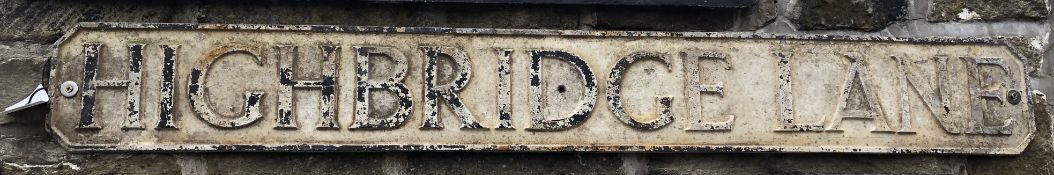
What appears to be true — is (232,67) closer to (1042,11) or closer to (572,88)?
(572,88)

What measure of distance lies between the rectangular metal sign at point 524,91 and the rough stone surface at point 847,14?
60 mm

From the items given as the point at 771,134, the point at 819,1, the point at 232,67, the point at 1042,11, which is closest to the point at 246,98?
the point at 232,67

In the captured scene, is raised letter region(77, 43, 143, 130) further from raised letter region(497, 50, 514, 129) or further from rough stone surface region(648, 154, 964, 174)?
rough stone surface region(648, 154, 964, 174)

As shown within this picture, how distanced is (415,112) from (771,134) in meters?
0.68

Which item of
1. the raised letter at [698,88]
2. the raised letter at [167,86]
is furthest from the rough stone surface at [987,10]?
the raised letter at [167,86]

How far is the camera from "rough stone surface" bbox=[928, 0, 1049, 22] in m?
1.90

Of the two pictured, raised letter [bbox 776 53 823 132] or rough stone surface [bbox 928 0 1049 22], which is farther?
rough stone surface [bbox 928 0 1049 22]

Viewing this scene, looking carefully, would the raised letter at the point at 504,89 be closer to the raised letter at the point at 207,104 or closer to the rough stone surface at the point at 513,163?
the rough stone surface at the point at 513,163

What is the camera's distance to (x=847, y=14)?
6.15ft

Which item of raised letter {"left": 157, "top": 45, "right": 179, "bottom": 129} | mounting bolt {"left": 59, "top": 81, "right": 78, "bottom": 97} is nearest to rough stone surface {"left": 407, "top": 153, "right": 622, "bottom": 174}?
raised letter {"left": 157, "top": 45, "right": 179, "bottom": 129}

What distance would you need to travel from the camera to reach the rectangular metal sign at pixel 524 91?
5.37 ft

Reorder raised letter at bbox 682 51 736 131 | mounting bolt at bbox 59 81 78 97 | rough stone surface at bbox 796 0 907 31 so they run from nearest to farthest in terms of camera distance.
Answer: mounting bolt at bbox 59 81 78 97, raised letter at bbox 682 51 736 131, rough stone surface at bbox 796 0 907 31

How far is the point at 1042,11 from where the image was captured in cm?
192

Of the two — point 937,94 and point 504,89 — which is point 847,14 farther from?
point 504,89
